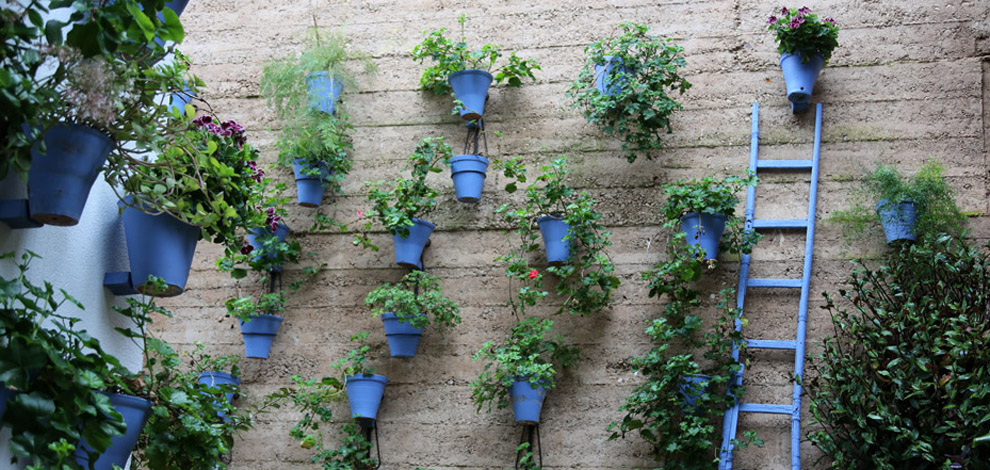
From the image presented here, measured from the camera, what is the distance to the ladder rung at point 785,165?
4000 mm

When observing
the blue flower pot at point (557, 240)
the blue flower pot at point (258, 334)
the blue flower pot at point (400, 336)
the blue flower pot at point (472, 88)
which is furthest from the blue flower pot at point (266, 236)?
the blue flower pot at point (557, 240)

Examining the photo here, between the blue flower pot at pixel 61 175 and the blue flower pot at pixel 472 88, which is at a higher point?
the blue flower pot at pixel 472 88

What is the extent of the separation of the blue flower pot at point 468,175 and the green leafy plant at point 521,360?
63 cm

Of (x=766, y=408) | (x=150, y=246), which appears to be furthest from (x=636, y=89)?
(x=150, y=246)

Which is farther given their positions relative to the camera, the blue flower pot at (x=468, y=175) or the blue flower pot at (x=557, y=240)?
the blue flower pot at (x=468, y=175)

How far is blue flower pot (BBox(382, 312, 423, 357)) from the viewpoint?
404 centimetres

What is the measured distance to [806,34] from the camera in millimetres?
3910

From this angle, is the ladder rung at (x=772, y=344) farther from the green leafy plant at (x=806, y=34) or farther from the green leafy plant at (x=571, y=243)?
the green leafy plant at (x=806, y=34)

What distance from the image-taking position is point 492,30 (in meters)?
4.52

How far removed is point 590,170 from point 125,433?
2.59m

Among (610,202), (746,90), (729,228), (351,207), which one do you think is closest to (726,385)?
(729,228)

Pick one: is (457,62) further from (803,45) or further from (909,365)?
(909,365)

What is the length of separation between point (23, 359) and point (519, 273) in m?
2.39

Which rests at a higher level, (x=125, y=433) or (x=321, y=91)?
(x=321, y=91)
